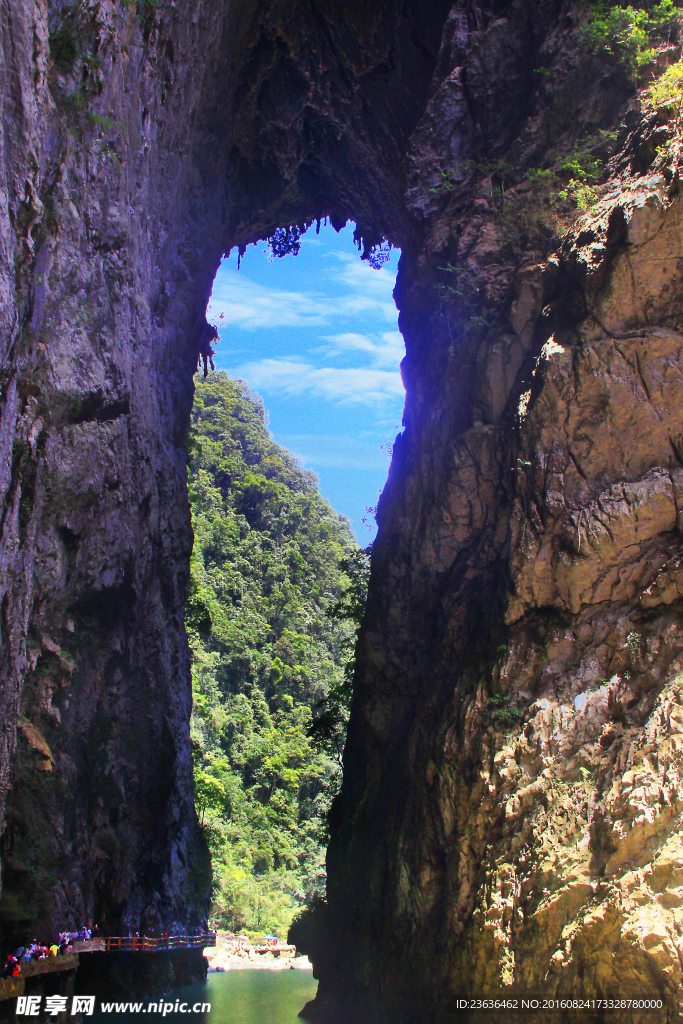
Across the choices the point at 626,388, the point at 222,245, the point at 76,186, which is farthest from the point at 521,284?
the point at 222,245

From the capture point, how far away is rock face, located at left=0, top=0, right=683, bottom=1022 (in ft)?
28.8

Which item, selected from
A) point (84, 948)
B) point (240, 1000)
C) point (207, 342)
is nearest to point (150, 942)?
point (84, 948)

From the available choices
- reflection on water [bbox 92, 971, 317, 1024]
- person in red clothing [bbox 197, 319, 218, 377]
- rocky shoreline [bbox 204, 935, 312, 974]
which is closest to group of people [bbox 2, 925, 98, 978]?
reflection on water [bbox 92, 971, 317, 1024]

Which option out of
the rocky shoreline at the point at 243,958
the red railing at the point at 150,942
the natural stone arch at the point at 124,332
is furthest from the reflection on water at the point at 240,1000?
the natural stone arch at the point at 124,332

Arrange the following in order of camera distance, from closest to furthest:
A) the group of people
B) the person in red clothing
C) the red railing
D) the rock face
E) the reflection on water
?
the rock face → the group of people → the red railing → the reflection on water → the person in red clothing

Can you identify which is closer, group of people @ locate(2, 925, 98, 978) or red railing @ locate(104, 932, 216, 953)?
group of people @ locate(2, 925, 98, 978)

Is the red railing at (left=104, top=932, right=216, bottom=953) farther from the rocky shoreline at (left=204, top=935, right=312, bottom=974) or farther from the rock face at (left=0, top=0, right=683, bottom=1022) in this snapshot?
the rocky shoreline at (left=204, top=935, right=312, bottom=974)

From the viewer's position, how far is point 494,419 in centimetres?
1346

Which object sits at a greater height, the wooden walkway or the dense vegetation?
the dense vegetation

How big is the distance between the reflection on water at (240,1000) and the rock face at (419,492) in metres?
1.73

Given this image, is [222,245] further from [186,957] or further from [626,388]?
[186,957]

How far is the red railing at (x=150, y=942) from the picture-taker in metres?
14.1

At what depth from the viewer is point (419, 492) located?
15266 millimetres

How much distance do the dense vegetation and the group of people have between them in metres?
8.07
